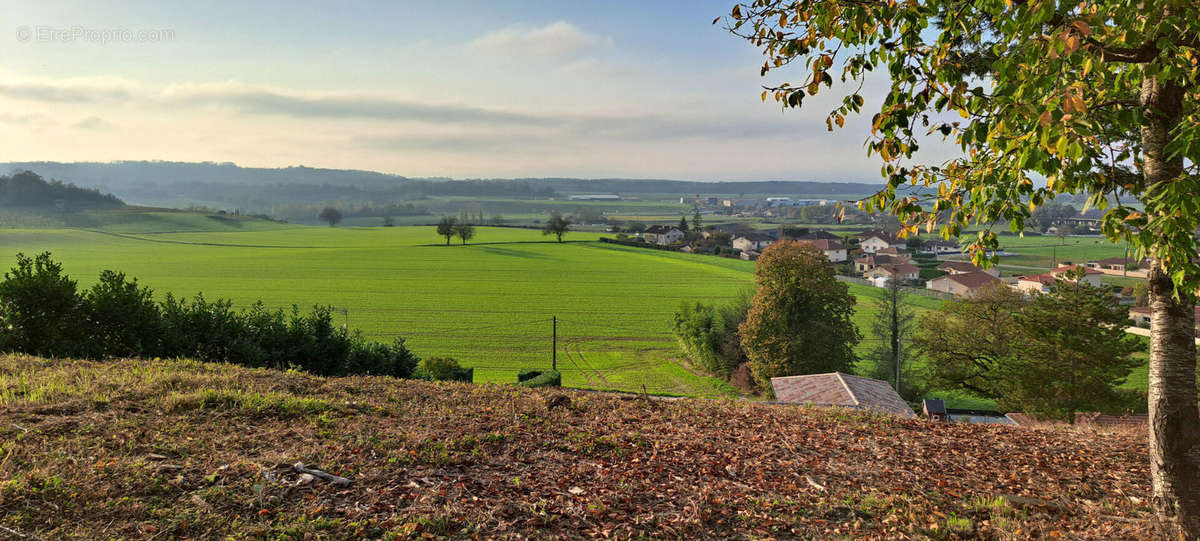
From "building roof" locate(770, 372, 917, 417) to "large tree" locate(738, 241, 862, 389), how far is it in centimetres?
1010

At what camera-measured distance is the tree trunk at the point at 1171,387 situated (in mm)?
4887

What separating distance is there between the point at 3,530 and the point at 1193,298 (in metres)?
9.87

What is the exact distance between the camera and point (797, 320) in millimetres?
37531

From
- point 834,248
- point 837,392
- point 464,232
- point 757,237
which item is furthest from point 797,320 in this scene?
point 757,237

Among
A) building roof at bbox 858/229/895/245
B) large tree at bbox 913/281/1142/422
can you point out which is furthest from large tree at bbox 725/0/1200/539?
building roof at bbox 858/229/895/245

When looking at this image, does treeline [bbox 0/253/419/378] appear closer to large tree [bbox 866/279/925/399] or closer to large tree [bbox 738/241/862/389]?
large tree [bbox 738/241/862/389]

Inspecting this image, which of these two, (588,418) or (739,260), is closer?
(588,418)

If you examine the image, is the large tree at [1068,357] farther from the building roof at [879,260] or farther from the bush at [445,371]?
the building roof at [879,260]

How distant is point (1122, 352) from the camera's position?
26266mm

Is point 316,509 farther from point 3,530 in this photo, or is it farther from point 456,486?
point 3,530

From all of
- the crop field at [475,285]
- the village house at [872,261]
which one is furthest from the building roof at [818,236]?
the crop field at [475,285]

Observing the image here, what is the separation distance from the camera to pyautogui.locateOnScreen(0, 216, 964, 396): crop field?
142 feet

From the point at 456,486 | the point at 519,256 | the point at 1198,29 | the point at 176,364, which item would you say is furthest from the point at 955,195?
the point at 519,256

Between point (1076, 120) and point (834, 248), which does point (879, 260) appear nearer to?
point (834, 248)
